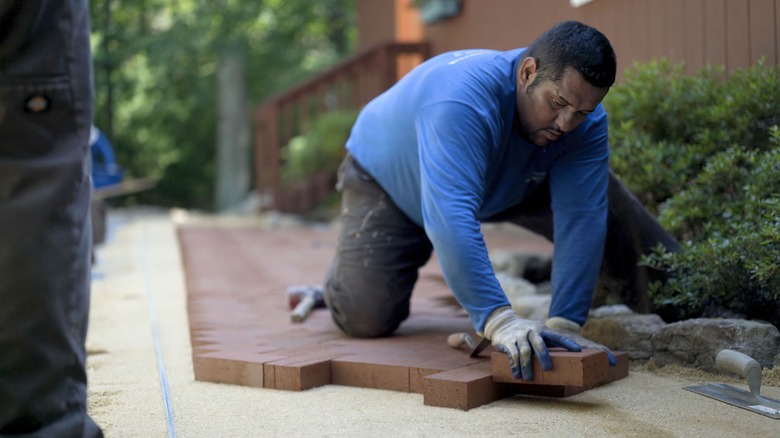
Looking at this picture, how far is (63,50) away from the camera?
6.11ft

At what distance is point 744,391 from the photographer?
2770 mm

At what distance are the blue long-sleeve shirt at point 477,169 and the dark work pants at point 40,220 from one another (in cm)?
120

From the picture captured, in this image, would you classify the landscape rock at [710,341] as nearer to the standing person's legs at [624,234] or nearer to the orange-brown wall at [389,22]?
A: the standing person's legs at [624,234]

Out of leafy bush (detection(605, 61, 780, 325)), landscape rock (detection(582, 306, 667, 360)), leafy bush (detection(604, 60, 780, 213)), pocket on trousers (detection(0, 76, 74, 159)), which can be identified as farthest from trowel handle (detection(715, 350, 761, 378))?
pocket on trousers (detection(0, 76, 74, 159))

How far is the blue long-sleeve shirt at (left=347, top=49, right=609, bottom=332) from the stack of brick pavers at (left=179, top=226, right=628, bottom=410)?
220 millimetres

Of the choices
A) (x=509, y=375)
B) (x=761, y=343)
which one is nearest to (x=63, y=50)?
(x=509, y=375)

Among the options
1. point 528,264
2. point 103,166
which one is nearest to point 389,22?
point 103,166

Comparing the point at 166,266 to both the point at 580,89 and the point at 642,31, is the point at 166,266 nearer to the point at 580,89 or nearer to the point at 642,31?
the point at 642,31

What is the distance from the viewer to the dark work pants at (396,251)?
363cm

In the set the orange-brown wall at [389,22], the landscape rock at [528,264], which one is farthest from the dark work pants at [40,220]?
the orange-brown wall at [389,22]

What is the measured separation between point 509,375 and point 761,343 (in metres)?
0.87

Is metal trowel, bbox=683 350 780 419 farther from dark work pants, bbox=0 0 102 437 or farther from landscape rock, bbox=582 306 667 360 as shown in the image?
dark work pants, bbox=0 0 102 437

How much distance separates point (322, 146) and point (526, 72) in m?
7.45

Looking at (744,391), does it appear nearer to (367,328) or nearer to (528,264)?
(367,328)
